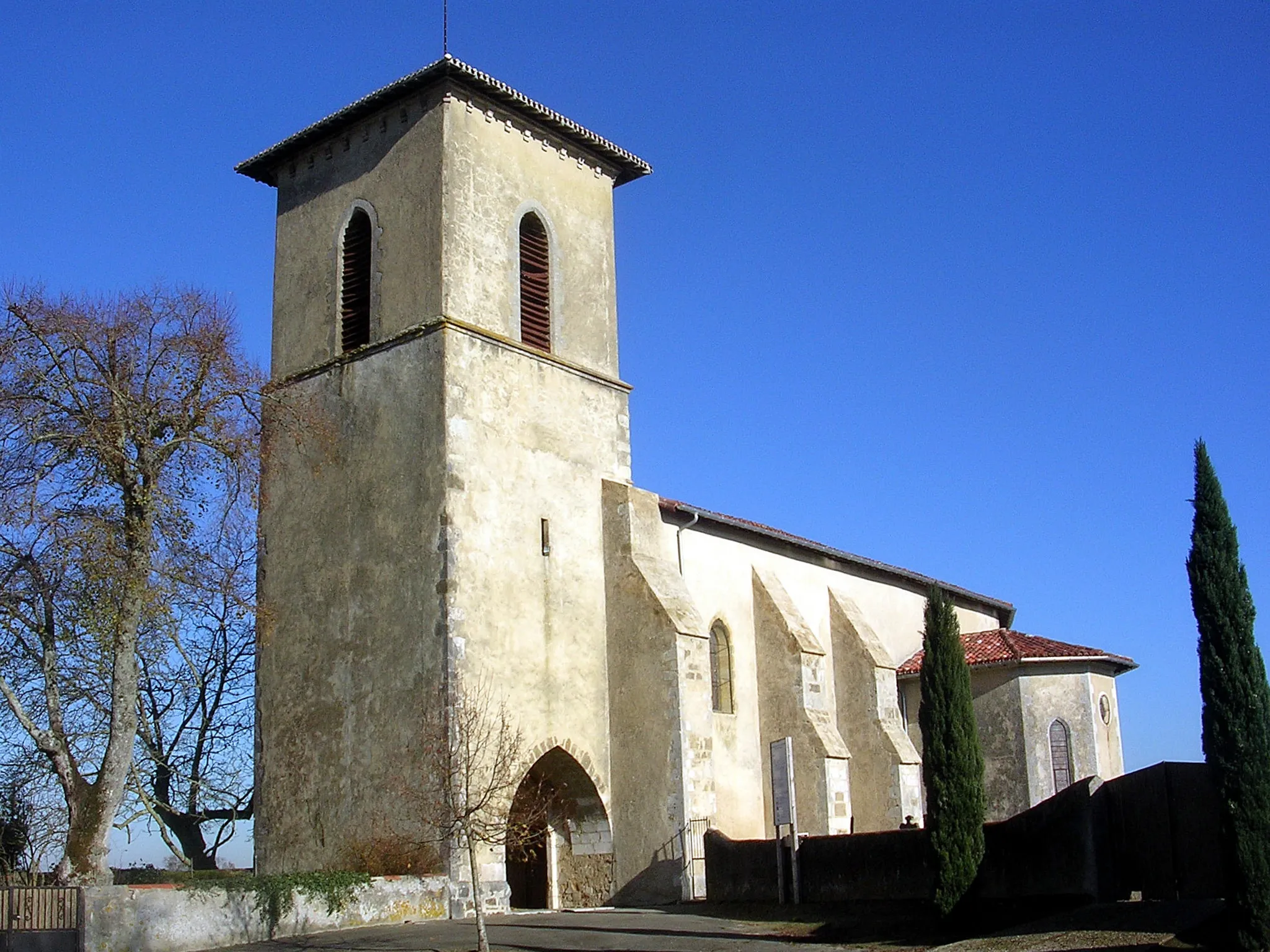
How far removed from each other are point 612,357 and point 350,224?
232 inches

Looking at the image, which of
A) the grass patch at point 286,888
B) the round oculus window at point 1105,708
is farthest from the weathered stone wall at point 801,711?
the grass patch at point 286,888

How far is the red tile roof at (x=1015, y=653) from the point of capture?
32406 mm

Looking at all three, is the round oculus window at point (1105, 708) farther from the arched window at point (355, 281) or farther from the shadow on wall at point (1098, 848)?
the arched window at point (355, 281)

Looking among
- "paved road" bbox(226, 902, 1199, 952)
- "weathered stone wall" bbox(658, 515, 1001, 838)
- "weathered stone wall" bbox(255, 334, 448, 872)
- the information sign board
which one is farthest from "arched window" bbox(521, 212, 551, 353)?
"paved road" bbox(226, 902, 1199, 952)

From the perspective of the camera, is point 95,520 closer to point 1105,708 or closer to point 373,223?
point 373,223

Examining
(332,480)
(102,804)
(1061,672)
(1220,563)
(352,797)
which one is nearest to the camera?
(1220,563)

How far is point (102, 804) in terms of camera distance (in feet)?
67.4

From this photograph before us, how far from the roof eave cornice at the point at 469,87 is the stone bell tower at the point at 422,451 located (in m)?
0.06

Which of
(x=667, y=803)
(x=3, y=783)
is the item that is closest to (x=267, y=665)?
(x=3, y=783)

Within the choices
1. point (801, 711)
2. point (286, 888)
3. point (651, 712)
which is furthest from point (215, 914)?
point (801, 711)

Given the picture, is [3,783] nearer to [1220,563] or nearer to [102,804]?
[102,804]

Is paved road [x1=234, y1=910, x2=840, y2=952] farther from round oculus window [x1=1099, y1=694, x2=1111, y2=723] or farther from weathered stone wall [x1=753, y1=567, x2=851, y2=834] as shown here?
round oculus window [x1=1099, y1=694, x2=1111, y2=723]

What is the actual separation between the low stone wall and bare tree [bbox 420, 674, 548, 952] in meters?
1.05

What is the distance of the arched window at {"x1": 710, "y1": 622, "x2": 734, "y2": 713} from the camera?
2856cm
